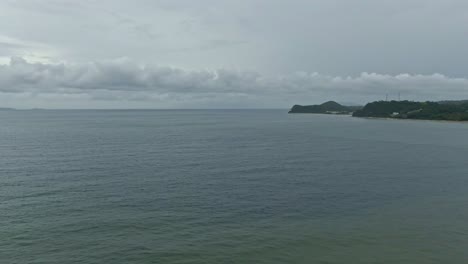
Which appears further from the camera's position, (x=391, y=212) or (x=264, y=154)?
(x=264, y=154)

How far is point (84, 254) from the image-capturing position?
34250 mm

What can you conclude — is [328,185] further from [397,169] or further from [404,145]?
[404,145]

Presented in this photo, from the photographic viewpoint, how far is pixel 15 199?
50125 millimetres

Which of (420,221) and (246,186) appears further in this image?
(246,186)

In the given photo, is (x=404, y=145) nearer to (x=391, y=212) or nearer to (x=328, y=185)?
(x=328, y=185)

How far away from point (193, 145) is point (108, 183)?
55.3 meters

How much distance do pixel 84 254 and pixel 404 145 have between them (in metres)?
110

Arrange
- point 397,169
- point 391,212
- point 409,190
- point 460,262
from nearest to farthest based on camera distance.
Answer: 1. point 460,262
2. point 391,212
3. point 409,190
4. point 397,169

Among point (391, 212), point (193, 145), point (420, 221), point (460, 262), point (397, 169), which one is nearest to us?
point (460, 262)

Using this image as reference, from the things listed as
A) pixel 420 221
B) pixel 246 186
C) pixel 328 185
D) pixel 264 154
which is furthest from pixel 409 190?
pixel 264 154

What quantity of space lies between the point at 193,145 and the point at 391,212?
74873mm

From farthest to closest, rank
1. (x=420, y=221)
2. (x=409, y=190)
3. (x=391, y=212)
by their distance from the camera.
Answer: (x=409, y=190) < (x=391, y=212) < (x=420, y=221)

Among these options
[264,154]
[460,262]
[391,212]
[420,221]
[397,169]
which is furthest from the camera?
[264,154]

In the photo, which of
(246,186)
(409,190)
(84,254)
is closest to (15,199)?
(84,254)
